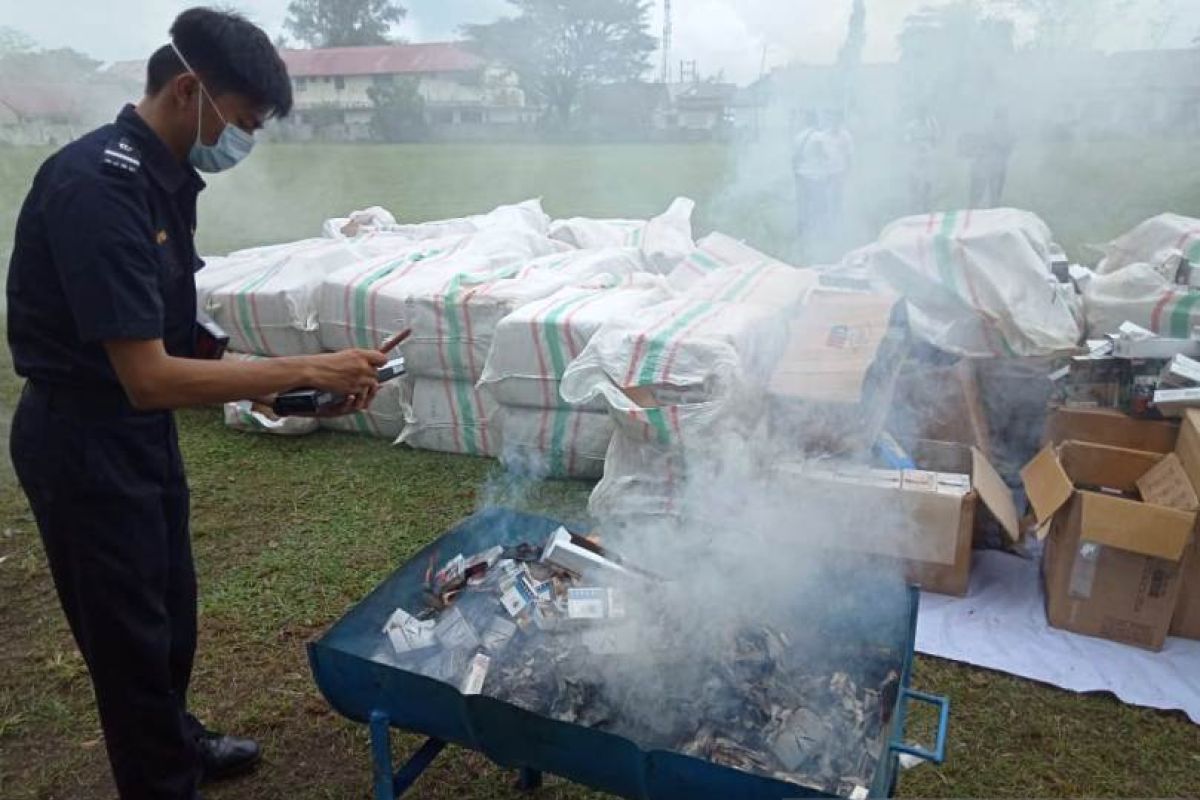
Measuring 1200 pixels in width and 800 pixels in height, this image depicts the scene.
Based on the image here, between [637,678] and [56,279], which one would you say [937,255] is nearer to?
[637,678]

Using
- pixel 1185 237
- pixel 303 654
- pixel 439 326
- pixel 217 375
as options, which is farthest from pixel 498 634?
pixel 1185 237

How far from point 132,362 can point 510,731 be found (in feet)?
3.29

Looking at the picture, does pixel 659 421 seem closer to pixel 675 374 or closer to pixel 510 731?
pixel 675 374

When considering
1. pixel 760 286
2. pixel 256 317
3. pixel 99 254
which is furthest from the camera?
pixel 256 317

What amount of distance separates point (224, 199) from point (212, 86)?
10.7 m

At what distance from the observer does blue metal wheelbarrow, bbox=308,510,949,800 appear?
4.62ft

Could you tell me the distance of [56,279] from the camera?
155 centimetres

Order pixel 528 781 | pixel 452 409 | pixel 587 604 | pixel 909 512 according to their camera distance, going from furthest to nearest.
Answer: pixel 452 409, pixel 909 512, pixel 528 781, pixel 587 604

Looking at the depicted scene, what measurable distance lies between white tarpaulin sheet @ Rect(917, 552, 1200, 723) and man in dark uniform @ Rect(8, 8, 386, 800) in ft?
7.35

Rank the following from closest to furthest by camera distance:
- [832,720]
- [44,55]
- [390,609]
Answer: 1. [832,720]
2. [390,609]
3. [44,55]

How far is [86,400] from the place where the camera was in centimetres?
162

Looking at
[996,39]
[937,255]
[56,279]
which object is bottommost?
[937,255]

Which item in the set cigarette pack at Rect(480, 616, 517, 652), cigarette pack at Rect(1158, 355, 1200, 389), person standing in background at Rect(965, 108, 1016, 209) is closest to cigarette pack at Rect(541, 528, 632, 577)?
cigarette pack at Rect(480, 616, 517, 652)

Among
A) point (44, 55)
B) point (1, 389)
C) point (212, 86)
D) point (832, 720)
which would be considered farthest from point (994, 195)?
point (44, 55)
